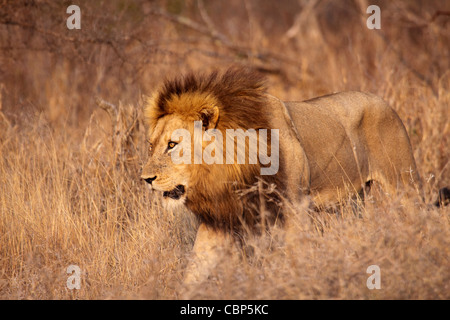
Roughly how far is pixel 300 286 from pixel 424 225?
80 cm

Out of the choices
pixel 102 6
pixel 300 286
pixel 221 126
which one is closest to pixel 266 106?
pixel 221 126

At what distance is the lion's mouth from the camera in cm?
368

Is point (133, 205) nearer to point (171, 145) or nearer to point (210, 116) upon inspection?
point (171, 145)

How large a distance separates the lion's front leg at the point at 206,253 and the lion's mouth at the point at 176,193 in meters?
0.37

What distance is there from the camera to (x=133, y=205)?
4.81 metres

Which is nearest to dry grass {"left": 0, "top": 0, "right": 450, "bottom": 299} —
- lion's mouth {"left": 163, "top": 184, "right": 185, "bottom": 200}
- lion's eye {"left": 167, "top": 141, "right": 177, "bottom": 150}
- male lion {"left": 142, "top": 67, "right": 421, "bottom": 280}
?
male lion {"left": 142, "top": 67, "right": 421, "bottom": 280}

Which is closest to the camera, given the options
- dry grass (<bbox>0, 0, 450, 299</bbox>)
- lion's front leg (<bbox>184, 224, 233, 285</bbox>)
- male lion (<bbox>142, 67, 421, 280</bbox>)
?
dry grass (<bbox>0, 0, 450, 299</bbox>)

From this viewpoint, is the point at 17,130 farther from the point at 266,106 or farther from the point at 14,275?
the point at 266,106

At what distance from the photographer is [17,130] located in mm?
5852

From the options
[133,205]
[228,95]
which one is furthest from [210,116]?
[133,205]

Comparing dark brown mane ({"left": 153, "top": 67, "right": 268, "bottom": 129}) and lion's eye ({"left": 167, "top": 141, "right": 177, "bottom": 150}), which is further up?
dark brown mane ({"left": 153, "top": 67, "right": 268, "bottom": 129})

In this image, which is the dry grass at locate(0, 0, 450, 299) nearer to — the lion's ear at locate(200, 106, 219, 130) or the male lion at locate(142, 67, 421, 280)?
the male lion at locate(142, 67, 421, 280)

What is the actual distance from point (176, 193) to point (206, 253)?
1.45 feet

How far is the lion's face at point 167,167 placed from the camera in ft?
11.8
